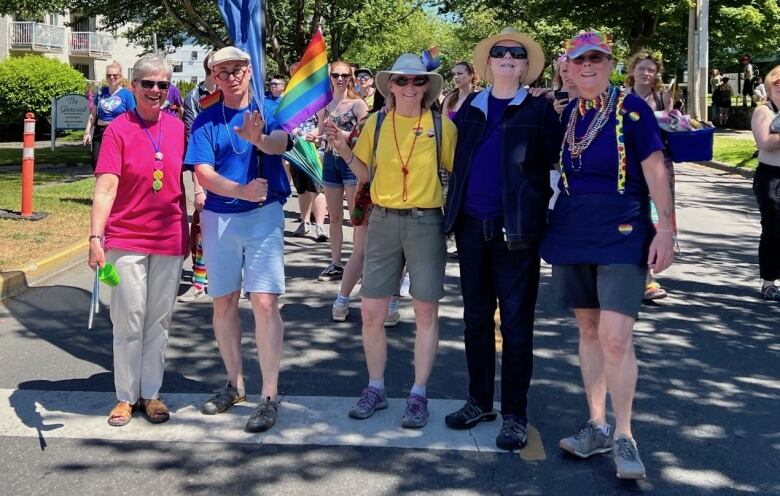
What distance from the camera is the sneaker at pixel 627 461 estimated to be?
3.89m

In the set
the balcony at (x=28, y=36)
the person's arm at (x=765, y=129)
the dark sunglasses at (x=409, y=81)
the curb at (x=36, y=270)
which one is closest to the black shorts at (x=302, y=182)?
the curb at (x=36, y=270)

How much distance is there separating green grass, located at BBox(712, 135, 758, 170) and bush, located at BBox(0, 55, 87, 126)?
2276 centimetres

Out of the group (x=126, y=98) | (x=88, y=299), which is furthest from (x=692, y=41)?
(x=88, y=299)

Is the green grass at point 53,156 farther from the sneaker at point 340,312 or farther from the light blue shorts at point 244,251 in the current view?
the light blue shorts at point 244,251

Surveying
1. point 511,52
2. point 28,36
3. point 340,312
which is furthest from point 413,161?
point 28,36

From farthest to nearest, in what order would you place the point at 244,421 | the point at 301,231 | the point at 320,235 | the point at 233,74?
the point at 301,231
the point at 320,235
the point at 244,421
the point at 233,74

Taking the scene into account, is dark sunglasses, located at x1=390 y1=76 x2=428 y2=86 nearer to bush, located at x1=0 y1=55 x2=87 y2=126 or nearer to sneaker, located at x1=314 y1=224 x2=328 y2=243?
sneaker, located at x1=314 y1=224 x2=328 y2=243

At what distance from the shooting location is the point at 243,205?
448 cm

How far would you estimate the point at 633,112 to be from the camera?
12.6 ft

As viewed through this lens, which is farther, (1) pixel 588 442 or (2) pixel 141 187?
(2) pixel 141 187

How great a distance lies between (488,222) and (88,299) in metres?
4.54

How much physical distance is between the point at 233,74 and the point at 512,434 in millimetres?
2286

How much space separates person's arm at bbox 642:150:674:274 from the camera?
3805 mm

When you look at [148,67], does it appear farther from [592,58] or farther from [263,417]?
[592,58]
